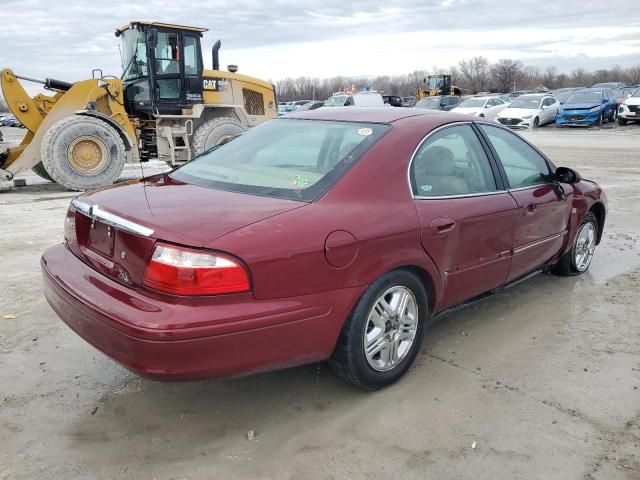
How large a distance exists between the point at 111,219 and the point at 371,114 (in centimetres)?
179

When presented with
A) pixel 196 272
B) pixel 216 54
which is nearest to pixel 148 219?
pixel 196 272

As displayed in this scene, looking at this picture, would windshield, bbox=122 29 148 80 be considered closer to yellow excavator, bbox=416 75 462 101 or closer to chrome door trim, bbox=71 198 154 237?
chrome door trim, bbox=71 198 154 237

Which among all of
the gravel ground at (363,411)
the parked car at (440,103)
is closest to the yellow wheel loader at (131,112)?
the gravel ground at (363,411)

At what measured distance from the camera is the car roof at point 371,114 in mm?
3631

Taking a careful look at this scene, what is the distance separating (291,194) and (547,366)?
190 cm

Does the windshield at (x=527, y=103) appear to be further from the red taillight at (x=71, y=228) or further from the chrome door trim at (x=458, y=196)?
the red taillight at (x=71, y=228)

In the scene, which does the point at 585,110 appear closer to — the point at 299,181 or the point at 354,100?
the point at 354,100

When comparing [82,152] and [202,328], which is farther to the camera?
[82,152]

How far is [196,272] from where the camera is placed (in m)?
2.49

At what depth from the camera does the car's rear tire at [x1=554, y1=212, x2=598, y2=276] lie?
501 centimetres

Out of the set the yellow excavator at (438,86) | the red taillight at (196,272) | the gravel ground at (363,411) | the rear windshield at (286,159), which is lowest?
the gravel ground at (363,411)

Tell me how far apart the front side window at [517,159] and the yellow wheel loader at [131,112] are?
7.90 m

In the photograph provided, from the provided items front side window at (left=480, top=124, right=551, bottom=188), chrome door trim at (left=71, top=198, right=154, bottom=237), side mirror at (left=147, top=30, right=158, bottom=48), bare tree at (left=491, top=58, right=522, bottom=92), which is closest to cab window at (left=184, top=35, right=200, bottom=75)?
side mirror at (left=147, top=30, right=158, bottom=48)

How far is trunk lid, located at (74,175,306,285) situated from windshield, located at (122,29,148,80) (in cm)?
851
